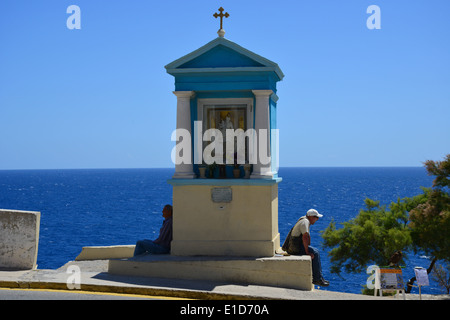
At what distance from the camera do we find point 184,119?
486 inches

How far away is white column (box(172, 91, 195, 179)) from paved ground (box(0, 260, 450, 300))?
231 cm

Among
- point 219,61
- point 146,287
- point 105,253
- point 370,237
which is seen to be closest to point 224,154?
point 219,61

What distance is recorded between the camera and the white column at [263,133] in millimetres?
12148

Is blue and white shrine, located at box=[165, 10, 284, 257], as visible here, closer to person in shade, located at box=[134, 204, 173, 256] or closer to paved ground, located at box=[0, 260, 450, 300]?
person in shade, located at box=[134, 204, 173, 256]

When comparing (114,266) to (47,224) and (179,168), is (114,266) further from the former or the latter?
(47,224)

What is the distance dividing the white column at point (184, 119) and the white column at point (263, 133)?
1.33 meters

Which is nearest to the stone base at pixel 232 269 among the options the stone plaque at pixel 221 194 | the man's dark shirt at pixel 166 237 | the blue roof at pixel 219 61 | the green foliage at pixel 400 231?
the man's dark shirt at pixel 166 237

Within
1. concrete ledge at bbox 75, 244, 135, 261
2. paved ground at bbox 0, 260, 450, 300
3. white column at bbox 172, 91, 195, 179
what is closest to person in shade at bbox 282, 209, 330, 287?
paved ground at bbox 0, 260, 450, 300

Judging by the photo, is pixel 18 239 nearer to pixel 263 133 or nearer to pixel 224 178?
pixel 224 178

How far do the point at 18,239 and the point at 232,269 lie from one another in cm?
428

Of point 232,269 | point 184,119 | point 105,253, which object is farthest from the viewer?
point 105,253

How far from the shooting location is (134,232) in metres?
63.4
